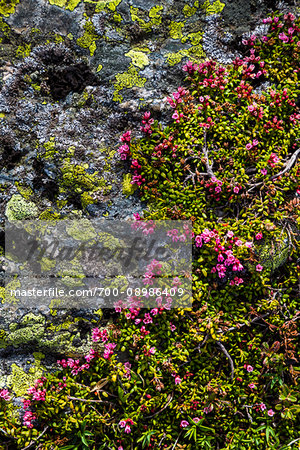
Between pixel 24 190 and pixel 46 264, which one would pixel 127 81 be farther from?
pixel 46 264

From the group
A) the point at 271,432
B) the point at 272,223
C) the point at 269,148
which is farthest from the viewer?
the point at 269,148

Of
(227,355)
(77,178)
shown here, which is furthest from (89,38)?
(227,355)

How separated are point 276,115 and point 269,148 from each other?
40 cm

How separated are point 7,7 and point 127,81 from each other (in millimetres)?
1549

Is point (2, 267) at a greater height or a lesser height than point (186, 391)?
greater

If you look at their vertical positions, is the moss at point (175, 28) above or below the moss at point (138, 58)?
above

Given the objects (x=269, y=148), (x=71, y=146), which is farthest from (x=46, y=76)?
(x=269, y=148)

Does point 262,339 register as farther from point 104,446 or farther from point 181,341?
point 104,446

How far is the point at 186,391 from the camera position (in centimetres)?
345

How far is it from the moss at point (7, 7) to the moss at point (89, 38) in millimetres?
790

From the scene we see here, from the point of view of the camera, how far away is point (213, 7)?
4.03 metres

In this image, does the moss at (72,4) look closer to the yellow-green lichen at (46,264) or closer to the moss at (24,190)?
the moss at (24,190)

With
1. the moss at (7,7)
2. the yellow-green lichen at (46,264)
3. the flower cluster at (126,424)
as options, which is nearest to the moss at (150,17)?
the moss at (7,7)

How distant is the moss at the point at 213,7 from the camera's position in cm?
402
